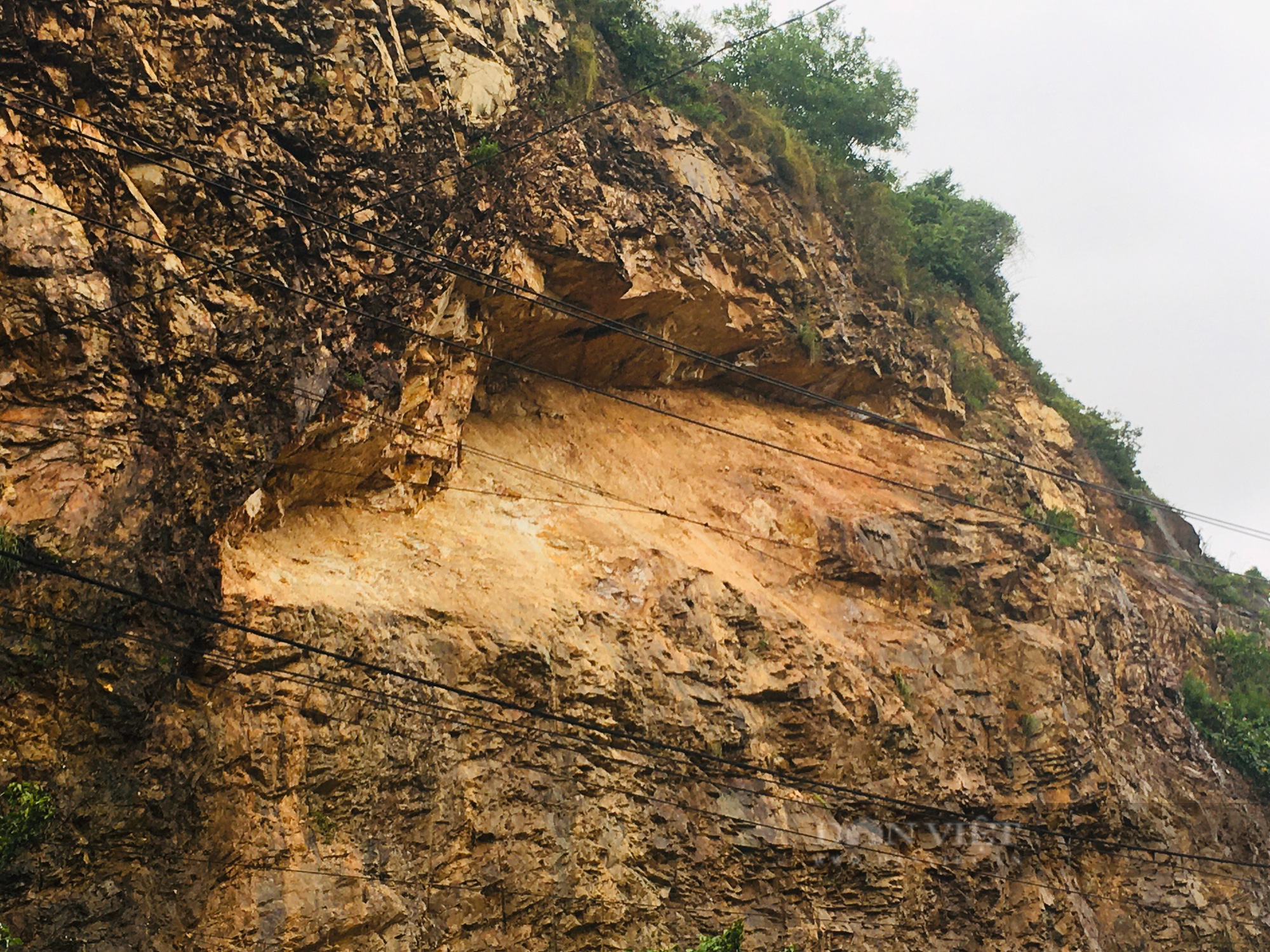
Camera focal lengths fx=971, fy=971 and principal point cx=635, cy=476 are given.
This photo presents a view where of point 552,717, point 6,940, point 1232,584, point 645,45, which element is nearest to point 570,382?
point 552,717

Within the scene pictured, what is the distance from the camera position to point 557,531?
40.2ft

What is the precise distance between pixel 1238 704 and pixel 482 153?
653 inches

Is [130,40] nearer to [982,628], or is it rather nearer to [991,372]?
[982,628]

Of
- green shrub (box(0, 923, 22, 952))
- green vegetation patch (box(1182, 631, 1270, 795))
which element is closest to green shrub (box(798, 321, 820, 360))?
green vegetation patch (box(1182, 631, 1270, 795))

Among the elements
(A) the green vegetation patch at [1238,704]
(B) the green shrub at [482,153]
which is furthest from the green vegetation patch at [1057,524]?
(B) the green shrub at [482,153]

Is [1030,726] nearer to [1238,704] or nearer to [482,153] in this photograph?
[1238,704]

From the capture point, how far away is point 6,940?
6.54 meters

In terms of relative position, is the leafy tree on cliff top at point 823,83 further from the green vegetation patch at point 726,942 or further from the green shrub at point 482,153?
the green vegetation patch at point 726,942

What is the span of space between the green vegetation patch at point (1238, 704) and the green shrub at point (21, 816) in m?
17.7

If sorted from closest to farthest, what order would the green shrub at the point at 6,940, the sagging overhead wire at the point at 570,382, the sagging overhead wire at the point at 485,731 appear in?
the green shrub at the point at 6,940 < the sagging overhead wire at the point at 485,731 < the sagging overhead wire at the point at 570,382

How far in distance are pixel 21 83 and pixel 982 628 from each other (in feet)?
44.7

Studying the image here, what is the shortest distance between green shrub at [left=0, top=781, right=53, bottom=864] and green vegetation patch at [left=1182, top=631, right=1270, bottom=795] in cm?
1767

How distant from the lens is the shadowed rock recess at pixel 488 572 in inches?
315

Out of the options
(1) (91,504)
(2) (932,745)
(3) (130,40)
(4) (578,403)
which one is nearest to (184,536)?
(1) (91,504)
